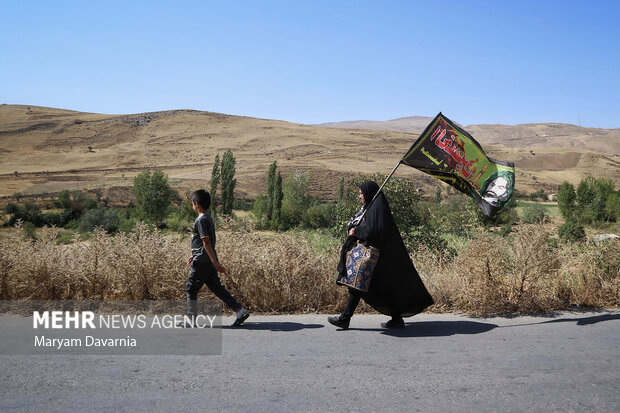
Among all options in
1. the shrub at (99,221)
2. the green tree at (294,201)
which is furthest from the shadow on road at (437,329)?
the green tree at (294,201)

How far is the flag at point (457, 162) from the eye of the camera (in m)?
6.36

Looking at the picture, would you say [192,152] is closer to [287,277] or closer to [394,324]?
[287,277]

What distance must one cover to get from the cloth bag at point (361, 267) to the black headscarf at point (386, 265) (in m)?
0.07

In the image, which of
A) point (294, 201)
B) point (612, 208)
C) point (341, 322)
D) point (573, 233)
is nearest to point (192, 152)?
point (294, 201)

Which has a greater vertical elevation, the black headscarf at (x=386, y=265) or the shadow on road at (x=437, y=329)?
the black headscarf at (x=386, y=265)

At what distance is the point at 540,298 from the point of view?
6.54 meters

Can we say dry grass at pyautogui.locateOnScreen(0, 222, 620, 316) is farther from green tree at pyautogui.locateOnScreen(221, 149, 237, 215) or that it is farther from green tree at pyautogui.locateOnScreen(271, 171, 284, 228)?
green tree at pyautogui.locateOnScreen(221, 149, 237, 215)

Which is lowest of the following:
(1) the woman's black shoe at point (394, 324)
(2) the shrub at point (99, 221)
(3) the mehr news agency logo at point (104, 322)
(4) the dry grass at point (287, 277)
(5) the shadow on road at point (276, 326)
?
(2) the shrub at point (99, 221)

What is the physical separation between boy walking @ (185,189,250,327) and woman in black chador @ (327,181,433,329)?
1.15m

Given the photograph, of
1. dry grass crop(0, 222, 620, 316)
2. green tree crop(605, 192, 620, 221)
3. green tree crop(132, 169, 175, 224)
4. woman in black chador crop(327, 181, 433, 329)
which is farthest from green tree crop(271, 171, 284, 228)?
woman in black chador crop(327, 181, 433, 329)

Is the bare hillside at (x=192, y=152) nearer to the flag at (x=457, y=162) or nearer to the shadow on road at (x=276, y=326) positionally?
the flag at (x=457, y=162)

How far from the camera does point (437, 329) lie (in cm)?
568

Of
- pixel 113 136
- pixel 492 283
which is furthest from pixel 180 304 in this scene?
pixel 113 136

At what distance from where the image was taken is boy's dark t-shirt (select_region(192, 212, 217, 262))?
5.62 meters
